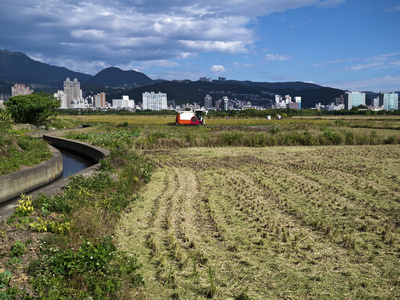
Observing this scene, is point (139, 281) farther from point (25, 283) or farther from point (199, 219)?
point (199, 219)

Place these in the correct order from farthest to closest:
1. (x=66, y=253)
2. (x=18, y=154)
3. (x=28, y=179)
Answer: (x=18, y=154) → (x=28, y=179) → (x=66, y=253)

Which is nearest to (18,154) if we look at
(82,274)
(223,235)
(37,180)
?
(37,180)

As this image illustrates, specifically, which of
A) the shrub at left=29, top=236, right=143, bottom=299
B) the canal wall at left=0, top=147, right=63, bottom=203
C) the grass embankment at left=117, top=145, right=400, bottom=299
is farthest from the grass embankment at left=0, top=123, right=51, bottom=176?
the shrub at left=29, top=236, right=143, bottom=299

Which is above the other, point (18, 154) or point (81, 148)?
point (18, 154)

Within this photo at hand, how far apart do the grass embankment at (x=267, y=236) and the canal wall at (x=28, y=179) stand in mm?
4112

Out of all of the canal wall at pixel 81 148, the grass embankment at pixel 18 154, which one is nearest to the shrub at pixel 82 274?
the grass embankment at pixel 18 154

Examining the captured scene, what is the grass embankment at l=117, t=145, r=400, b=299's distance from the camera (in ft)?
14.6

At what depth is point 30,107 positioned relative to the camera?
113ft

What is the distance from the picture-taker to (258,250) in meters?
5.52

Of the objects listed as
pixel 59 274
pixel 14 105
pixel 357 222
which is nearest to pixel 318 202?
pixel 357 222

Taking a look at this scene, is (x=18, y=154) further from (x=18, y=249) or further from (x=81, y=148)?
(x=18, y=249)

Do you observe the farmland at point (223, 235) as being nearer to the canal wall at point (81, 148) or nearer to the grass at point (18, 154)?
the grass at point (18, 154)

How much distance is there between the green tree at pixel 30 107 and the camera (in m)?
34.3

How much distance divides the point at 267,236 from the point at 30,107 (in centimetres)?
3423
